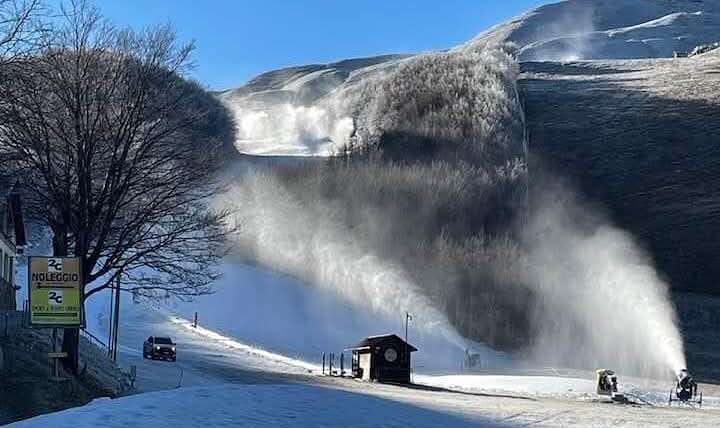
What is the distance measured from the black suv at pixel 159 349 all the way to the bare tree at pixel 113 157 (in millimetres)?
14964

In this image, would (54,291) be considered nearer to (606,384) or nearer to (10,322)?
(10,322)

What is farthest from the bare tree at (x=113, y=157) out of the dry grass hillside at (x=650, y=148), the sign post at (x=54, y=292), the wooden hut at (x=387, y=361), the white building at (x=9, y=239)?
the dry grass hillside at (x=650, y=148)

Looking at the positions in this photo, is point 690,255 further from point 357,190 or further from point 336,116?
point 336,116

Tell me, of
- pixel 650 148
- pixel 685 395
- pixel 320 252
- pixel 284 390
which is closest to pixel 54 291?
pixel 284 390

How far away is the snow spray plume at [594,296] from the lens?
163 feet

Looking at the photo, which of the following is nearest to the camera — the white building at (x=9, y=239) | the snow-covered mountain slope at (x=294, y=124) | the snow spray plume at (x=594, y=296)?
the white building at (x=9, y=239)

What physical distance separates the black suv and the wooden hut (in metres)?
8.33

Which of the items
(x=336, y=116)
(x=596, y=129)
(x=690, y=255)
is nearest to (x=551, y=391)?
(x=690, y=255)

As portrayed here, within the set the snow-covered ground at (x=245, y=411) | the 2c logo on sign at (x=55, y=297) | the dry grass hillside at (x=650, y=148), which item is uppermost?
the dry grass hillside at (x=650, y=148)

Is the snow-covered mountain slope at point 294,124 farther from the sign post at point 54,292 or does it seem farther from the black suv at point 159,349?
the sign post at point 54,292

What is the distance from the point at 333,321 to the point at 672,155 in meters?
36.4

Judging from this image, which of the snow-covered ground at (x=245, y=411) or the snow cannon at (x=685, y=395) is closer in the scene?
the snow-covered ground at (x=245, y=411)

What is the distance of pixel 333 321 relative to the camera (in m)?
59.4

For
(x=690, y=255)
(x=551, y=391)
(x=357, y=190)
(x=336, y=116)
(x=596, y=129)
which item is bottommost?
(x=551, y=391)
